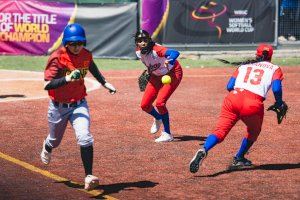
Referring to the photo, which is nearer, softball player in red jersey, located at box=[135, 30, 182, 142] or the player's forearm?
the player's forearm

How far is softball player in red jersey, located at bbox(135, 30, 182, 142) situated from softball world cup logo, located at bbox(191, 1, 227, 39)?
50.4 ft

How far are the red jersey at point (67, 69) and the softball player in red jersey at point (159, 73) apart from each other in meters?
2.99

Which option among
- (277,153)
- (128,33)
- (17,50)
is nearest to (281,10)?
(128,33)

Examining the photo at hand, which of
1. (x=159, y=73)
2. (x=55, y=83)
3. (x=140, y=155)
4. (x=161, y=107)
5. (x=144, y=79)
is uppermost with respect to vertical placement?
(x=55, y=83)

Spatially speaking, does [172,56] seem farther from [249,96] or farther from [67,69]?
[67,69]

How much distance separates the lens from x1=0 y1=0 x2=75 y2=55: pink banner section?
89.4 ft

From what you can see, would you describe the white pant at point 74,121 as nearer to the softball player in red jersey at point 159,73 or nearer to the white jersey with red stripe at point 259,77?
the white jersey with red stripe at point 259,77

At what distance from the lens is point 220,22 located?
1126 inches

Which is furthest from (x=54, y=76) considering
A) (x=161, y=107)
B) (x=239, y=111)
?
(x=161, y=107)

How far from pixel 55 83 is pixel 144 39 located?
3.52m

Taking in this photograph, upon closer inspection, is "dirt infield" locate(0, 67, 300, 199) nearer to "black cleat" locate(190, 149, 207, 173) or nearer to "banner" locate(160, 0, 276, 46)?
"black cleat" locate(190, 149, 207, 173)

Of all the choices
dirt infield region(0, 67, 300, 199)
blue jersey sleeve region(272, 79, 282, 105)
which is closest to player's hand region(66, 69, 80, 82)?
dirt infield region(0, 67, 300, 199)

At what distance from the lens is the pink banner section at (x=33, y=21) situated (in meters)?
27.2

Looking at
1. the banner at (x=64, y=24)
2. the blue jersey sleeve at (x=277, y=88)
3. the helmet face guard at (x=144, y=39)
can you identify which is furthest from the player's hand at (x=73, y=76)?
the banner at (x=64, y=24)
